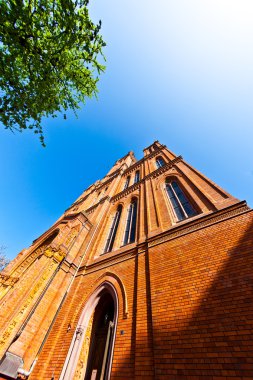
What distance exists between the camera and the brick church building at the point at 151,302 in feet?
9.45

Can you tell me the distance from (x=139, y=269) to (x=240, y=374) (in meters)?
3.12

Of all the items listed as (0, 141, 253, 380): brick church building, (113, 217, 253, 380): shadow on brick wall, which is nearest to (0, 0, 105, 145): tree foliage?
(0, 141, 253, 380): brick church building

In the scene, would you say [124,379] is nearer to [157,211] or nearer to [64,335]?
[64,335]

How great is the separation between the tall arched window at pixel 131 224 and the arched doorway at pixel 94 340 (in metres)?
2.44

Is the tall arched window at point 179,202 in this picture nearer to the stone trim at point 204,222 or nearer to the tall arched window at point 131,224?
the stone trim at point 204,222

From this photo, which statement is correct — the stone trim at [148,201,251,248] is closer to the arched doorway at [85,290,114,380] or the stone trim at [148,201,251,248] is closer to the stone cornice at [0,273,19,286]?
the arched doorway at [85,290,114,380]

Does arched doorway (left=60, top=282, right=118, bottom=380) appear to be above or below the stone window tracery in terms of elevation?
below

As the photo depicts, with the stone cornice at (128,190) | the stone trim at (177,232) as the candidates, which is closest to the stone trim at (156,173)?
the stone cornice at (128,190)

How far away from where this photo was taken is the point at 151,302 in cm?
404

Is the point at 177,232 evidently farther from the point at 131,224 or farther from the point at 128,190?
the point at 128,190

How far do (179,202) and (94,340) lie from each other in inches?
216

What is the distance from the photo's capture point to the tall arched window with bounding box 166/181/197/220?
257 inches

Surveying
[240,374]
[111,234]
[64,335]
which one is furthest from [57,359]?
[111,234]

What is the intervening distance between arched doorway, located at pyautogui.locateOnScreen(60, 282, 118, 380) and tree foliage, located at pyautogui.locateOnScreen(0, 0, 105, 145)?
6.36 meters
